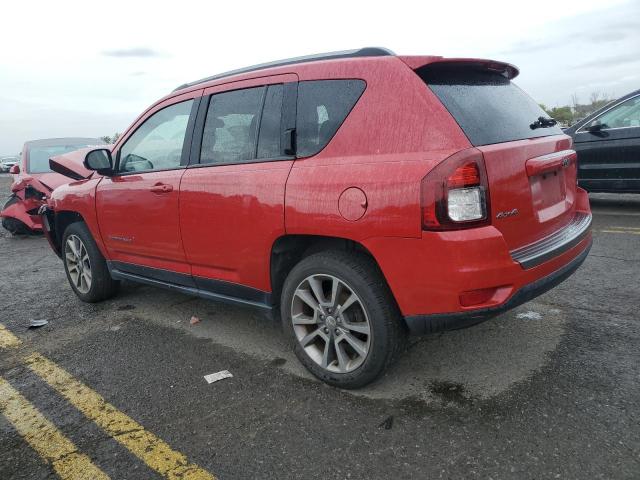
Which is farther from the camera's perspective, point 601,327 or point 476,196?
point 601,327

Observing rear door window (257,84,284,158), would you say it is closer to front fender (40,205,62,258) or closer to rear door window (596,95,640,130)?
front fender (40,205,62,258)

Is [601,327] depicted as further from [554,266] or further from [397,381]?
[397,381]

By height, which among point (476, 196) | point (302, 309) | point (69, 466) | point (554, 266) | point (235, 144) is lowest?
point (69, 466)

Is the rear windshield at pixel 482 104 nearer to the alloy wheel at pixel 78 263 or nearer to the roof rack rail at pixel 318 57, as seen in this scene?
the roof rack rail at pixel 318 57

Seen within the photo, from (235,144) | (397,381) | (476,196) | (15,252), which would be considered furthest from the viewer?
(15,252)

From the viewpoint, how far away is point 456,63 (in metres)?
2.63

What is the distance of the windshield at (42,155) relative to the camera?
867 cm

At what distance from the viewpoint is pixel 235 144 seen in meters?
3.22

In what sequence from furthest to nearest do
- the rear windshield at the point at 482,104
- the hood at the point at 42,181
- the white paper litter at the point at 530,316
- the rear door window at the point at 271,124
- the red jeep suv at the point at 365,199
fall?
the hood at the point at 42,181, the white paper litter at the point at 530,316, the rear door window at the point at 271,124, the rear windshield at the point at 482,104, the red jeep suv at the point at 365,199

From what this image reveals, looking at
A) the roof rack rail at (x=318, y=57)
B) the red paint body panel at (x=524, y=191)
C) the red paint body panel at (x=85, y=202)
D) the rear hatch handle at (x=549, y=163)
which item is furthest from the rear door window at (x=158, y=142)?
Result: the rear hatch handle at (x=549, y=163)

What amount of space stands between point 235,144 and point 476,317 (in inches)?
71.6

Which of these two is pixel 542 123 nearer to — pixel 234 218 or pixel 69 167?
pixel 234 218

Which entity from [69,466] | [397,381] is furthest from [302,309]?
[69,466]

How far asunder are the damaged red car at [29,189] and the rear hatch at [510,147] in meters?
7.18
